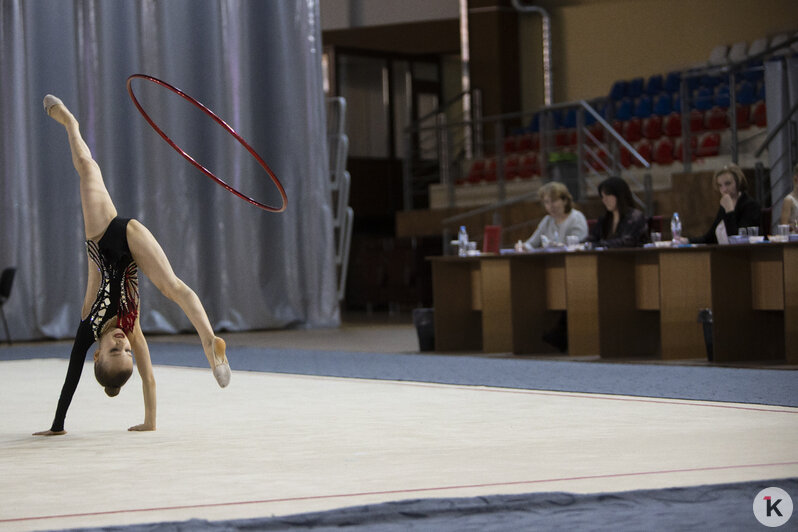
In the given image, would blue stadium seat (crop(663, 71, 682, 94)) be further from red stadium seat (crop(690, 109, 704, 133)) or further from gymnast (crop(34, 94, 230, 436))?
gymnast (crop(34, 94, 230, 436))

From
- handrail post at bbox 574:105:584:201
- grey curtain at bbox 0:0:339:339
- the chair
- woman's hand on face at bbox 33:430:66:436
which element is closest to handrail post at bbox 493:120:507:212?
handrail post at bbox 574:105:584:201

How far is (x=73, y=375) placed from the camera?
13.6 feet

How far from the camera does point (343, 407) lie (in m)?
4.77

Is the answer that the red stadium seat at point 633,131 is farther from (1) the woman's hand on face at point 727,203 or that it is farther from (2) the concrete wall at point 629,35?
(1) the woman's hand on face at point 727,203

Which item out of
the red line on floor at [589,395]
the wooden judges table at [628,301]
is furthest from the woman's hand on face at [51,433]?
the wooden judges table at [628,301]

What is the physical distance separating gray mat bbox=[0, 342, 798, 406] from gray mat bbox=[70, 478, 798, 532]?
6.45 feet

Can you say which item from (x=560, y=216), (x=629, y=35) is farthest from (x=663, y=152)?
(x=560, y=216)

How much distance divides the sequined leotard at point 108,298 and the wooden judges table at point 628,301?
3.33 metres

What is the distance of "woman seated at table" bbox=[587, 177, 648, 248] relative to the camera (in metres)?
6.85

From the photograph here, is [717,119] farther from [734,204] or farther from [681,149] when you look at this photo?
[734,204]

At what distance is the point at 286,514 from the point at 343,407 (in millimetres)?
2270

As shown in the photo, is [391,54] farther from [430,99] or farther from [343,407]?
[343,407]

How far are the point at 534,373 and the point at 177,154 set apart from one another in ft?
18.5

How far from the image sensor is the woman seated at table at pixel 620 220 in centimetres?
685
